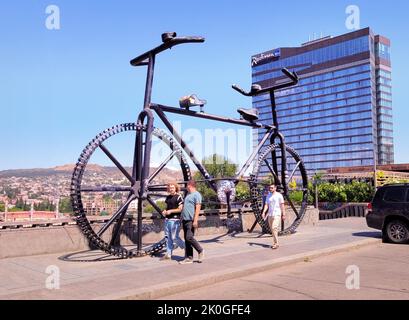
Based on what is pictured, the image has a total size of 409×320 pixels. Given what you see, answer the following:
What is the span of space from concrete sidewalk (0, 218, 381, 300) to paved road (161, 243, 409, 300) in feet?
0.75

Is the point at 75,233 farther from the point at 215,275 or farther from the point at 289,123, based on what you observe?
the point at 289,123

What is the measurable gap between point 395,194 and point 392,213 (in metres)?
0.58

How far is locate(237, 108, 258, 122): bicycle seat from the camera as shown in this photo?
41.0 feet

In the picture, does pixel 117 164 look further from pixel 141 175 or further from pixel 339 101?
pixel 339 101

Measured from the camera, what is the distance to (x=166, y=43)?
955 cm

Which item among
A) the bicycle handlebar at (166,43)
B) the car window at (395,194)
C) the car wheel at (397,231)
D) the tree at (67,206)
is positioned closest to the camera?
the tree at (67,206)

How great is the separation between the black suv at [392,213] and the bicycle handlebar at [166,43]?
712 cm

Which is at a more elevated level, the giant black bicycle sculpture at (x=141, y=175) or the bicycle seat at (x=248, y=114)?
the bicycle seat at (x=248, y=114)

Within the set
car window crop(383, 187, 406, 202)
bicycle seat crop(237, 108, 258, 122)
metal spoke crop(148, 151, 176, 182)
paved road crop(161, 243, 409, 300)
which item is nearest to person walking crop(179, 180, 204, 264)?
metal spoke crop(148, 151, 176, 182)

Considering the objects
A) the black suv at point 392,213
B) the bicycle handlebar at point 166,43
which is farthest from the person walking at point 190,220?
the black suv at point 392,213

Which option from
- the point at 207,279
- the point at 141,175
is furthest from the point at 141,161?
the point at 207,279

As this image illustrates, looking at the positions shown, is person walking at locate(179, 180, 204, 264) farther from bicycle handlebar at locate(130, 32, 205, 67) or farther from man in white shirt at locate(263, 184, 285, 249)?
bicycle handlebar at locate(130, 32, 205, 67)

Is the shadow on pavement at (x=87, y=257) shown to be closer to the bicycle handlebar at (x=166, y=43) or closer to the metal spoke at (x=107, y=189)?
the metal spoke at (x=107, y=189)

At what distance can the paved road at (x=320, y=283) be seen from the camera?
629 centimetres
